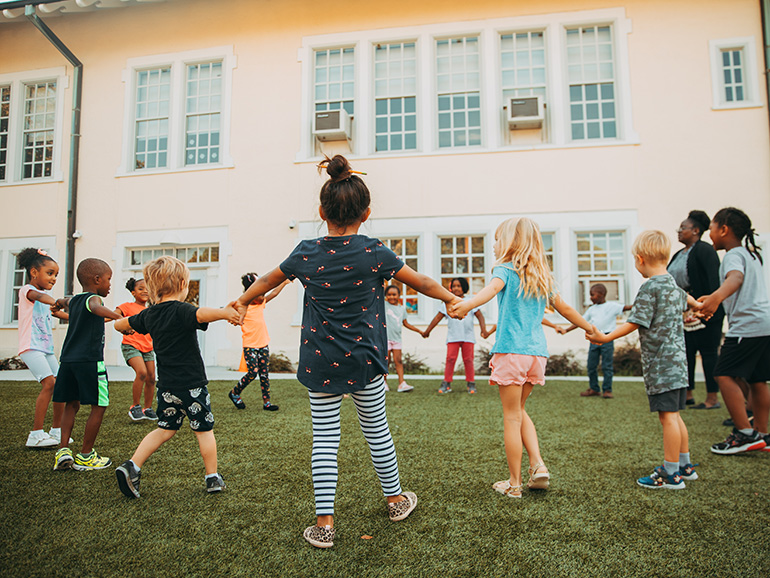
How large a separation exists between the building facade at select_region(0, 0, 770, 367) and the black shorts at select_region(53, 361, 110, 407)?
766 centimetres

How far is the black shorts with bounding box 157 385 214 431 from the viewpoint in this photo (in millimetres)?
3137

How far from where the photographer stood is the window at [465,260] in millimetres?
11109

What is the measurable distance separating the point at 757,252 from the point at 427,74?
859cm

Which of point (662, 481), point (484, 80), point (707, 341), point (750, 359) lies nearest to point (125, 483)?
point (662, 481)

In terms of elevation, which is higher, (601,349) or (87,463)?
(601,349)

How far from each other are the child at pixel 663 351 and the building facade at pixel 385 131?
7237mm

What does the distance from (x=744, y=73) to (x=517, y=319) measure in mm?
10631

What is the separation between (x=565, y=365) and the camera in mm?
10367

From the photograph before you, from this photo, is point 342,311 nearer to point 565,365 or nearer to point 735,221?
point 735,221

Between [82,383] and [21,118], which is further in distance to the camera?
[21,118]

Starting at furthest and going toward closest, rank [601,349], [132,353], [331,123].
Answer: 1. [331,123]
2. [601,349]
3. [132,353]

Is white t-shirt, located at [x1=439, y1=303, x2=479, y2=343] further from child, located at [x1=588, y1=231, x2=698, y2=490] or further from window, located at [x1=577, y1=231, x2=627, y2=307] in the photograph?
child, located at [x1=588, y1=231, x2=698, y2=490]

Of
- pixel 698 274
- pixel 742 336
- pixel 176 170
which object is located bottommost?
pixel 742 336

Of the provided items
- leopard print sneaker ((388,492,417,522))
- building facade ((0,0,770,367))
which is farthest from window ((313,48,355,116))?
leopard print sneaker ((388,492,417,522))
